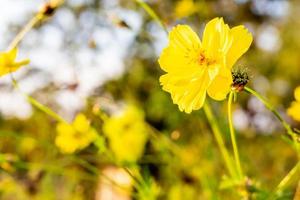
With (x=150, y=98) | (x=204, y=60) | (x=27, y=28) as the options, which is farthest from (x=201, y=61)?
(x=150, y=98)

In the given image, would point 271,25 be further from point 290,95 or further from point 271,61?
point 290,95

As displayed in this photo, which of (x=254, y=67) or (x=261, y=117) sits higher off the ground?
(x=261, y=117)

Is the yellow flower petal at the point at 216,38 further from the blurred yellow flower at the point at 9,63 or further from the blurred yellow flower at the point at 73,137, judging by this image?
the blurred yellow flower at the point at 73,137

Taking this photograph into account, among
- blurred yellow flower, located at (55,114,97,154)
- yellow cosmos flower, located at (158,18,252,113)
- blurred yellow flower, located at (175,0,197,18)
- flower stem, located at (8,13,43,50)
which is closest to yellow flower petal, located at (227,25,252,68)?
yellow cosmos flower, located at (158,18,252,113)

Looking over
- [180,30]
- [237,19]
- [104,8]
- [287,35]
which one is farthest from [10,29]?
[180,30]

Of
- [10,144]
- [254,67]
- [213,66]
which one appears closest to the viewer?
[213,66]

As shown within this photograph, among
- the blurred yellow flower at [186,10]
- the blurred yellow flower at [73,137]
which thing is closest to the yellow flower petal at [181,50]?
the blurred yellow flower at [73,137]

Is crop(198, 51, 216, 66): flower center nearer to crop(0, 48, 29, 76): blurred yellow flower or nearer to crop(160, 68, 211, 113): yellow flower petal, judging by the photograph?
crop(160, 68, 211, 113): yellow flower petal
